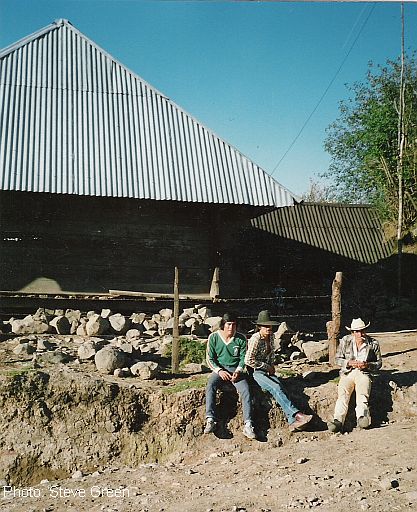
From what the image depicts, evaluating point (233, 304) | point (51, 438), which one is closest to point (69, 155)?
point (233, 304)

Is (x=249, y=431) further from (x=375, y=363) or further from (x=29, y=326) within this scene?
(x=29, y=326)

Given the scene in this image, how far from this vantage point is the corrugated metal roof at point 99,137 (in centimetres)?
1119

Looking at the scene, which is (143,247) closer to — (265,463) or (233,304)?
(233,304)

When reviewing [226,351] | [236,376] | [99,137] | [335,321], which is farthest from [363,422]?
[99,137]

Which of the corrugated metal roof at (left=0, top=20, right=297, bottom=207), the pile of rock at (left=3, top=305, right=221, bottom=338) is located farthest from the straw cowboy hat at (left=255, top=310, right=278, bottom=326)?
the corrugated metal roof at (left=0, top=20, right=297, bottom=207)

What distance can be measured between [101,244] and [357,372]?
20.7 feet

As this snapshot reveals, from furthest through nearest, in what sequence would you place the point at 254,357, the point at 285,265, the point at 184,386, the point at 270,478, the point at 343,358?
1. the point at 285,265
2. the point at 184,386
3. the point at 343,358
4. the point at 254,357
5. the point at 270,478

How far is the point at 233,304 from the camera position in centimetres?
1216

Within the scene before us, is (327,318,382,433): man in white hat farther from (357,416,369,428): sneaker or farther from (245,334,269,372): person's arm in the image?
(245,334,269,372): person's arm

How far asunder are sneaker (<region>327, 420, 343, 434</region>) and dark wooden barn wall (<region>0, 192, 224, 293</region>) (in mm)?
5507

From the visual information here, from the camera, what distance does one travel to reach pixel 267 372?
745cm

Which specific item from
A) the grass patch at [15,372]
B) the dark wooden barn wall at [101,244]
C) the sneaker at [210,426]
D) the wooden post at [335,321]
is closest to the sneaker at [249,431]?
the sneaker at [210,426]

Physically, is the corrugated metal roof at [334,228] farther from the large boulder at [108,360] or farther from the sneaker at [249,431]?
the sneaker at [249,431]

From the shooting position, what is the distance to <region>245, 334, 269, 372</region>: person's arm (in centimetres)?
730
